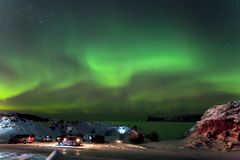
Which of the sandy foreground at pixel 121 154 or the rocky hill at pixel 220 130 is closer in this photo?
the sandy foreground at pixel 121 154

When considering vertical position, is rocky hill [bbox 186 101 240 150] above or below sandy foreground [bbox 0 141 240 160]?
above

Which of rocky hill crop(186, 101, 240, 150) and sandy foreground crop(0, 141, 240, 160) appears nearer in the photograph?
sandy foreground crop(0, 141, 240, 160)

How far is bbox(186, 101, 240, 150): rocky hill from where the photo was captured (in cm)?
7100

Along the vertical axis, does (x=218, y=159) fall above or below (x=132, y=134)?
below

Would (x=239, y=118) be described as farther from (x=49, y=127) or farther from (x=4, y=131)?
(x=49, y=127)

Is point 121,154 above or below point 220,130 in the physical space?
below

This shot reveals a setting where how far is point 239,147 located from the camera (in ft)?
222

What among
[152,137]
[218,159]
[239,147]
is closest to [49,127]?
[152,137]

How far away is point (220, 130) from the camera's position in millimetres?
75625

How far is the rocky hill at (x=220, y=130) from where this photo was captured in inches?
2795

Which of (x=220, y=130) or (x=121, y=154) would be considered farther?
(x=220, y=130)

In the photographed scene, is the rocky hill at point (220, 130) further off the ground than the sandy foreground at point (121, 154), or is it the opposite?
the rocky hill at point (220, 130)

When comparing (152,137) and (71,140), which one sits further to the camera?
(152,137)

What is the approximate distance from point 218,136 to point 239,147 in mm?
6773
